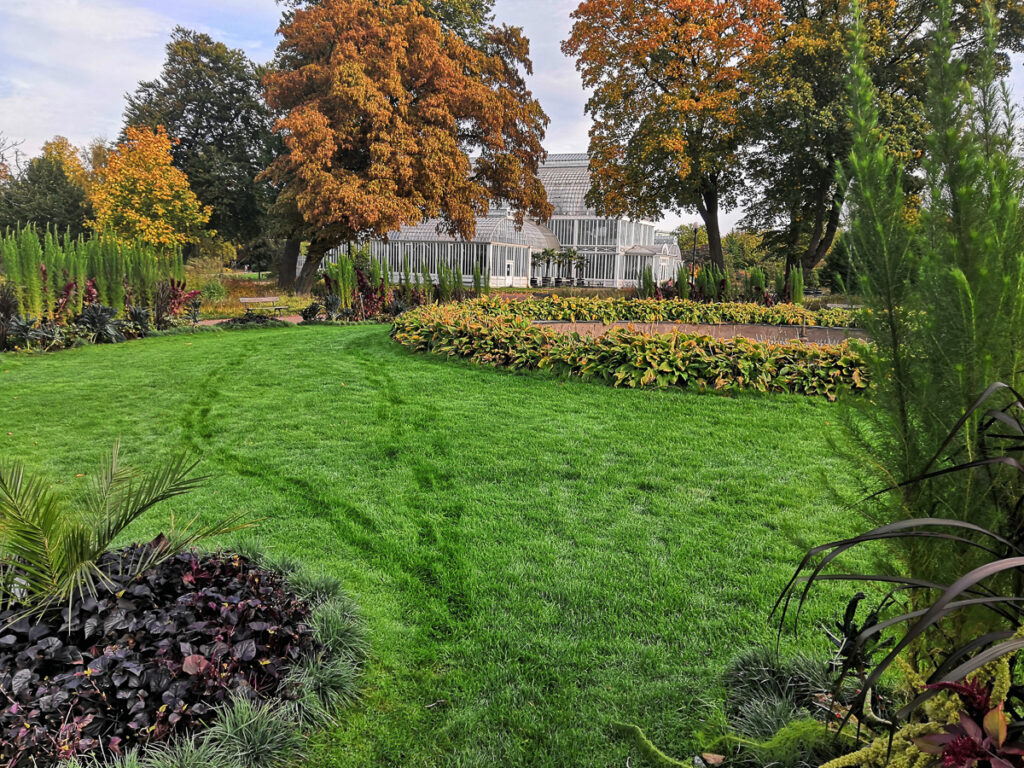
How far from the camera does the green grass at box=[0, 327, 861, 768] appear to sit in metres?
2.05

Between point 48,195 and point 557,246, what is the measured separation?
26.2m

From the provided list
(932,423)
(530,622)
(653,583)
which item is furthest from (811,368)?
(932,423)

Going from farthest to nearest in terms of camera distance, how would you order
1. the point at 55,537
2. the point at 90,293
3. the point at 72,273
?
the point at 90,293, the point at 72,273, the point at 55,537

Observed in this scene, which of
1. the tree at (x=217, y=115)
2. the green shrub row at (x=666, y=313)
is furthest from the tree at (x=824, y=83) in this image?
the tree at (x=217, y=115)

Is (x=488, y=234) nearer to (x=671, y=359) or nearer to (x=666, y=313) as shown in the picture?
(x=666, y=313)

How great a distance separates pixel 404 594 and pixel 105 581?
118 centimetres

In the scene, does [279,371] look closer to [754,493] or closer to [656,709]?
[754,493]

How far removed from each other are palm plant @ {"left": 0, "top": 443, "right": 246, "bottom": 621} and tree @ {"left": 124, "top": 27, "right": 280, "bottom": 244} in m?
25.3

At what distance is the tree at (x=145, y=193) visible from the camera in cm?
2106

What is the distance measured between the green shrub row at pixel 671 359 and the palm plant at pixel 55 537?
5075mm

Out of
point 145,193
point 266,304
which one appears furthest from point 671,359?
point 145,193

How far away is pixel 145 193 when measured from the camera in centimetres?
2133

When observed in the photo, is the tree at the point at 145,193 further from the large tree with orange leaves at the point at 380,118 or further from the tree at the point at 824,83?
the tree at the point at 824,83

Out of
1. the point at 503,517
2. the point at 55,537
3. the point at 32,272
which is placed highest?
the point at 32,272
